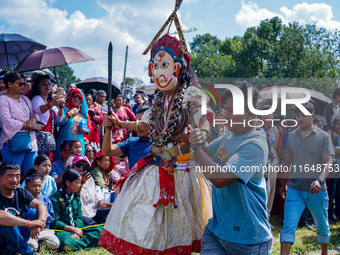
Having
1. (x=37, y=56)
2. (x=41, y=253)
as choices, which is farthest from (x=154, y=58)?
(x=37, y=56)

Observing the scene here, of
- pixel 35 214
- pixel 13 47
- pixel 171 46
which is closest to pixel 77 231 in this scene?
pixel 35 214

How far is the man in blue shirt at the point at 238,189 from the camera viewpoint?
2.52 meters

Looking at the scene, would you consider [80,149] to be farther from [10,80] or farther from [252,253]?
[252,253]

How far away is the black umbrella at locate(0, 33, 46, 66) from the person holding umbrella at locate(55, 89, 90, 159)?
2109 millimetres

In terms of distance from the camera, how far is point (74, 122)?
6.59 meters

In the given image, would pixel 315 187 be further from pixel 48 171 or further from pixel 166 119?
pixel 48 171

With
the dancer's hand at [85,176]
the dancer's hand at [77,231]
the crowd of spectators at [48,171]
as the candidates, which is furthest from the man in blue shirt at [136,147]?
the dancer's hand at [77,231]

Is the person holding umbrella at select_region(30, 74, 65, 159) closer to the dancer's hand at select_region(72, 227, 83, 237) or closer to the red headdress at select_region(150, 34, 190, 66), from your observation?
the dancer's hand at select_region(72, 227, 83, 237)

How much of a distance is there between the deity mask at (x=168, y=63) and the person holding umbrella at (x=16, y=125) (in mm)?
2657

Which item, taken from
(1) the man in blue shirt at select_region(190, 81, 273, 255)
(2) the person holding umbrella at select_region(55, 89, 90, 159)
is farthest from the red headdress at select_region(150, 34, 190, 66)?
(2) the person holding umbrella at select_region(55, 89, 90, 159)

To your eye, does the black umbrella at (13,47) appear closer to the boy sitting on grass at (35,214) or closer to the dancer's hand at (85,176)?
the dancer's hand at (85,176)

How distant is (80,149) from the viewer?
6242 mm

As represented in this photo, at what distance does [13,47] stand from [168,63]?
5610 millimetres

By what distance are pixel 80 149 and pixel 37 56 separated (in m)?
2.07
